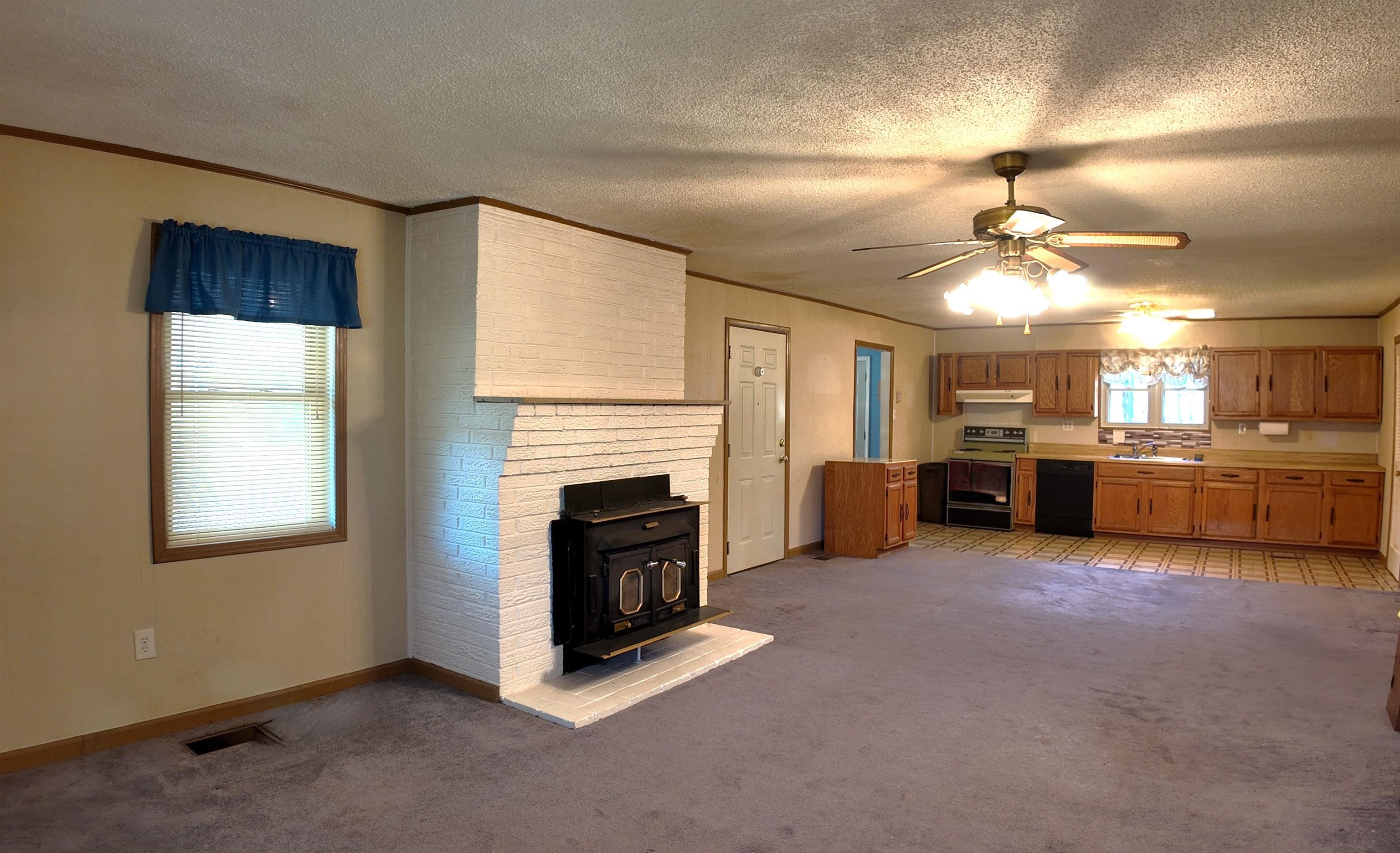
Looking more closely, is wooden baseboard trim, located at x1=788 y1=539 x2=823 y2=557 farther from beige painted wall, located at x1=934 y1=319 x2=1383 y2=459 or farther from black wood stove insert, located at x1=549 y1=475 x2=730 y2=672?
beige painted wall, located at x1=934 y1=319 x2=1383 y2=459

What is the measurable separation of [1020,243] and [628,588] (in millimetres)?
2466

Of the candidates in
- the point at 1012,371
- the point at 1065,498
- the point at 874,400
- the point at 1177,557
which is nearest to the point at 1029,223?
the point at 1177,557

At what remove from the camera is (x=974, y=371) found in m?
9.62

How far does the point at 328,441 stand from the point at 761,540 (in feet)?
12.5

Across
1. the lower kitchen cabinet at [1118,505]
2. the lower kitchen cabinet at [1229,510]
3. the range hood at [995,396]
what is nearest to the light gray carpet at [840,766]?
the lower kitchen cabinet at [1229,510]

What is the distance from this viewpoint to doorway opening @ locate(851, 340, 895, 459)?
29.0ft

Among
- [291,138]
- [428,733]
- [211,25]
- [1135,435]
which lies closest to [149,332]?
[291,138]

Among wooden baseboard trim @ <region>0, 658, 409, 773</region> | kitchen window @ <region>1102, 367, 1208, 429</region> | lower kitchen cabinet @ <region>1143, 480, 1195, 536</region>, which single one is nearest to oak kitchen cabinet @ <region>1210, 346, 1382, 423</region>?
kitchen window @ <region>1102, 367, 1208, 429</region>

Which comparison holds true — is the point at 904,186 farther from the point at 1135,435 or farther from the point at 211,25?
the point at 1135,435

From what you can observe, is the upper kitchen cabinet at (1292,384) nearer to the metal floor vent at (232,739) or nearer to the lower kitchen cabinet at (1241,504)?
the lower kitchen cabinet at (1241,504)

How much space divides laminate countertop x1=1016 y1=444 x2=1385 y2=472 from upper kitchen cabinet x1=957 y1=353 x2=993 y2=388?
38.8 inches

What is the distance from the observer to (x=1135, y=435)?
29.4ft

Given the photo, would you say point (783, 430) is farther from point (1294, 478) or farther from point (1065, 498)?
point (1294, 478)

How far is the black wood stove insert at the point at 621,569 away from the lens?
394 centimetres
